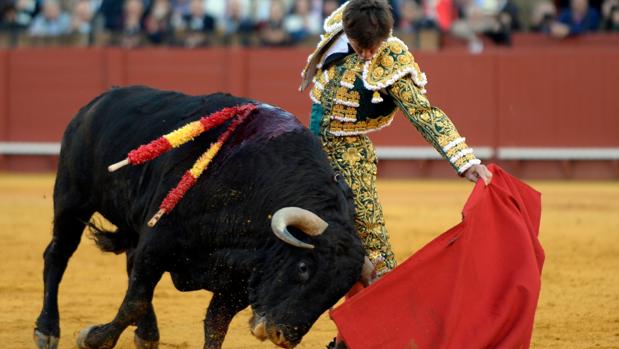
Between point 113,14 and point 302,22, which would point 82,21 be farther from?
point 302,22

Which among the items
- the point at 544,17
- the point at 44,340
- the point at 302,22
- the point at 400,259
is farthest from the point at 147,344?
the point at 544,17

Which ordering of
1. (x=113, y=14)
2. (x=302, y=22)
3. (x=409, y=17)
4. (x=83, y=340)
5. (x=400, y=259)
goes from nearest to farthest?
(x=83, y=340), (x=400, y=259), (x=409, y=17), (x=302, y=22), (x=113, y=14)

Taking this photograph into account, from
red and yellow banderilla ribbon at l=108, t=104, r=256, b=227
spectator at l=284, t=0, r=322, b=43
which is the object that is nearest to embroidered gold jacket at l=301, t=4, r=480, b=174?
red and yellow banderilla ribbon at l=108, t=104, r=256, b=227

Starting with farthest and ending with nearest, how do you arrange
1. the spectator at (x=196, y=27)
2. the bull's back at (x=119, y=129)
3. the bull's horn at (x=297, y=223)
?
1. the spectator at (x=196, y=27)
2. the bull's back at (x=119, y=129)
3. the bull's horn at (x=297, y=223)

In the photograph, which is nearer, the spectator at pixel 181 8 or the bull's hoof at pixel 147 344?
the bull's hoof at pixel 147 344

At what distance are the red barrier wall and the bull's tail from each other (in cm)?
734

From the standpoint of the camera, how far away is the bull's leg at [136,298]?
4.01 metres

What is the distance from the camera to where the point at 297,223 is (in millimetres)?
3641

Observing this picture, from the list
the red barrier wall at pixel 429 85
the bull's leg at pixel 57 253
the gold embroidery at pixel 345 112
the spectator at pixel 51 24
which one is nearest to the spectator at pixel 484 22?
the red barrier wall at pixel 429 85

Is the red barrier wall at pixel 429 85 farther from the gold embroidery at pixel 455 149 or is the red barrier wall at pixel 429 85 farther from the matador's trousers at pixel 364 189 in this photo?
the gold embroidery at pixel 455 149

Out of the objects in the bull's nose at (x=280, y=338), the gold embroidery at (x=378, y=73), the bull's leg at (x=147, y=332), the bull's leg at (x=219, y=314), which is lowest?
the bull's leg at (x=147, y=332)

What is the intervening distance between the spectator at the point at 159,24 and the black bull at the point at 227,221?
799 cm

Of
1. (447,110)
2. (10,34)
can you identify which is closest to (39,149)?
(10,34)

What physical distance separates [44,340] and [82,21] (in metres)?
8.47
